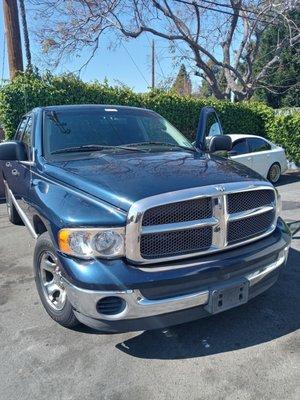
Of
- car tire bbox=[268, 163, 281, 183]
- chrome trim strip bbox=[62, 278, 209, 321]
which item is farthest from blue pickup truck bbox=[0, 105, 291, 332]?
car tire bbox=[268, 163, 281, 183]

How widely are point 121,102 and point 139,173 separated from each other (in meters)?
9.18

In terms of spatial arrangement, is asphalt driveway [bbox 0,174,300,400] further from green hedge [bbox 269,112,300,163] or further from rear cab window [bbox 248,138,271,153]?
green hedge [bbox 269,112,300,163]

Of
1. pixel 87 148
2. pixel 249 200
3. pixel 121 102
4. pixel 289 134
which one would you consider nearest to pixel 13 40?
pixel 121 102

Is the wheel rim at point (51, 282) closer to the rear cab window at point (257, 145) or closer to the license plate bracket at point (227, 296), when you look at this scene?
the license plate bracket at point (227, 296)

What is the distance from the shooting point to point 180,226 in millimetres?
2881

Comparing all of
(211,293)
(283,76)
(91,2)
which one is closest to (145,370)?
(211,293)

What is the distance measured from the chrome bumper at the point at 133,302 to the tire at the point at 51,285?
0.39m

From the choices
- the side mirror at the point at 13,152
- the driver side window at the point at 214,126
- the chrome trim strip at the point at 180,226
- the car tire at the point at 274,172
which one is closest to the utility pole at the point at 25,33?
the driver side window at the point at 214,126

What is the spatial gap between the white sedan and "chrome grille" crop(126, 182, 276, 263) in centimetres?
707

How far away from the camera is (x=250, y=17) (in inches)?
869

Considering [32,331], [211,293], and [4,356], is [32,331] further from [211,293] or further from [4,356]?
[211,293]

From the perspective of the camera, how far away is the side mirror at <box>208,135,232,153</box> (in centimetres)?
478

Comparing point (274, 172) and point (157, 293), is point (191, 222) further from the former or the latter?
point (274, 172)

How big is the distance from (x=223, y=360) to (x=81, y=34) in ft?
69.9
